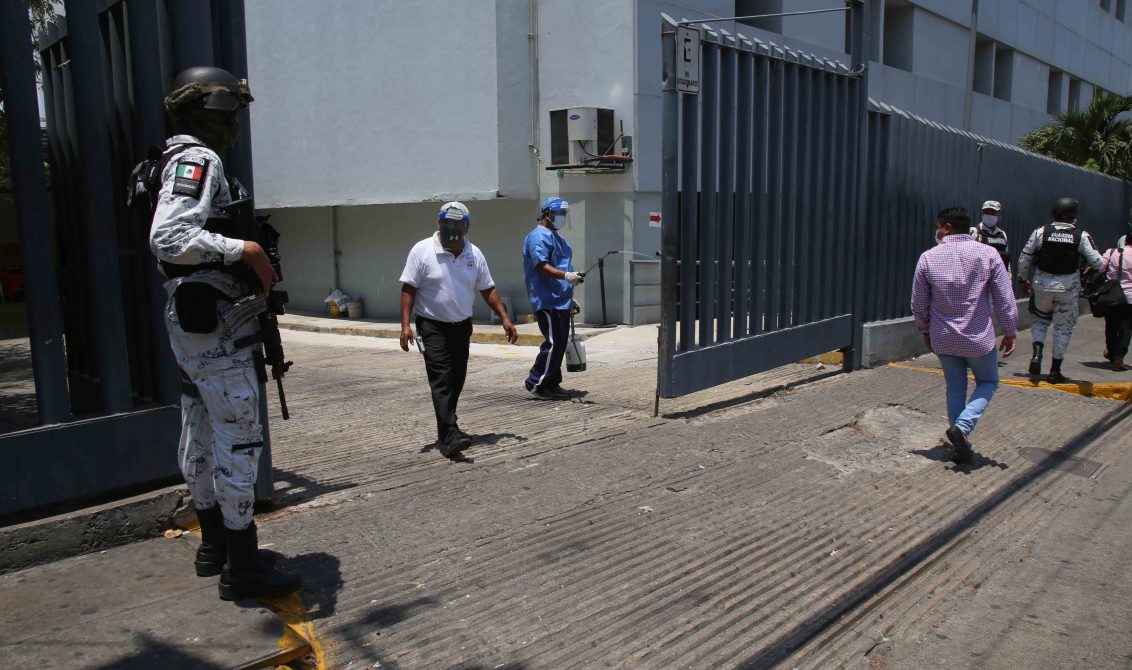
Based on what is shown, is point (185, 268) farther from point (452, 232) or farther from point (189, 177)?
point (452, 232)

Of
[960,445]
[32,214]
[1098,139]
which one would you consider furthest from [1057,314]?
[1098,139]

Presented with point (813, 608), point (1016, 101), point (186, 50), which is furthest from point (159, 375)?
point (1016, 101)

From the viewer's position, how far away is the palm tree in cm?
1989

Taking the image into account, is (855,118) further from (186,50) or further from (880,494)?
(186,50)

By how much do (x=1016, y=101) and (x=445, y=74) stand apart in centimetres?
1848

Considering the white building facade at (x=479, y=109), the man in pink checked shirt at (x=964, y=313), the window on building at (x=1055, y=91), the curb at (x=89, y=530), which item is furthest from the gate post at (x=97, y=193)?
the window on building at (x=1055, y=91)

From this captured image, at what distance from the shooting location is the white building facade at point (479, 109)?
13305 mm

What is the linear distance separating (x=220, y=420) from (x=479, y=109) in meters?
11.4

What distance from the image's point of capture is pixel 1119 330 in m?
9.58

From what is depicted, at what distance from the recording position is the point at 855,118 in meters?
8.90

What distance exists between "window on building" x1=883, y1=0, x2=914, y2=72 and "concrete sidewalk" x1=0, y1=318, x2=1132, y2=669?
47.6 feet

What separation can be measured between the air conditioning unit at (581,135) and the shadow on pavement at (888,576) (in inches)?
319

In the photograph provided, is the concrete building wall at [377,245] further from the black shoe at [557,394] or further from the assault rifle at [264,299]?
the assault rifle at [264,299]

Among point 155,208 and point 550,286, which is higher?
point 155,208
